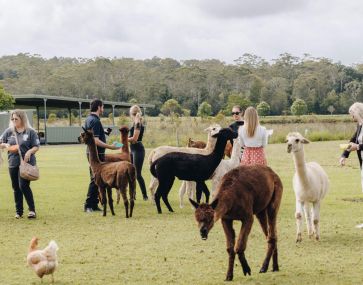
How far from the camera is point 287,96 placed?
323 feet

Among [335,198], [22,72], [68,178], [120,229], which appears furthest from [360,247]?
[22,72]

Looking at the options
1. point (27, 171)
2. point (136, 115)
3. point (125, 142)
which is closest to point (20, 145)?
point (27, 171)

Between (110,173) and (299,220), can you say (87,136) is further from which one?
(299,220)

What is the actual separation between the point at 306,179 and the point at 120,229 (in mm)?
3057

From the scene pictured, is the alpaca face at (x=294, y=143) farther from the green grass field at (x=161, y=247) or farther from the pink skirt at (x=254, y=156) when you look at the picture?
the green grass field at (x=161, y=247)

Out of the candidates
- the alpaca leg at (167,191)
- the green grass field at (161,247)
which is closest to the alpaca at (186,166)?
the alpaca leg at (167,191)

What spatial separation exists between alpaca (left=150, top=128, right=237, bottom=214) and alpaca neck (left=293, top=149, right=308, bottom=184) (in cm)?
218

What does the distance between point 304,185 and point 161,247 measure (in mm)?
2086

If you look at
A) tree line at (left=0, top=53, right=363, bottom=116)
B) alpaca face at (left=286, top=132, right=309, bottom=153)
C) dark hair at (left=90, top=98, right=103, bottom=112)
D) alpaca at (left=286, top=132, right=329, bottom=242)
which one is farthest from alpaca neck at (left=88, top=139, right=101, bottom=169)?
tree line at (left=0, top=53, right=363, bottom=116)

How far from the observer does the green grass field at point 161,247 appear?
6.99m

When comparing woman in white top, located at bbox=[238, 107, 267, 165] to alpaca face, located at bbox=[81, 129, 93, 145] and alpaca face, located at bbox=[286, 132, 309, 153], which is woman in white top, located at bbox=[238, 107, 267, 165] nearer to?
alpaca face, located at bbox=[286, 132, 309, 153]

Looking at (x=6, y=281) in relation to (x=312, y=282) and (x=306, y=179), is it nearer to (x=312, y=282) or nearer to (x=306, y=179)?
(x=312, y=282)

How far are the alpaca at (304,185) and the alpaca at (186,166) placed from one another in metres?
2.12

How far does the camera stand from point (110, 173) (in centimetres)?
1138
